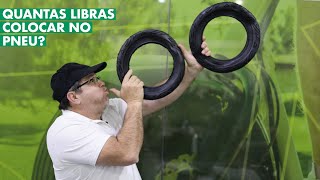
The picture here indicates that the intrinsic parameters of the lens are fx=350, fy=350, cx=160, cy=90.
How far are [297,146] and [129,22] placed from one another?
1340 mm

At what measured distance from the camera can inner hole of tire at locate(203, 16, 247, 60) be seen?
7.33ft

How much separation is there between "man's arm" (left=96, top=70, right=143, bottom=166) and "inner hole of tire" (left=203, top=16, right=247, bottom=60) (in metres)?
A: 0.77

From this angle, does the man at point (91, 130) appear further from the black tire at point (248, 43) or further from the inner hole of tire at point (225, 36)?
the inner hole of tire at point (225, 36)

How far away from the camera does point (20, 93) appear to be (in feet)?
7.45

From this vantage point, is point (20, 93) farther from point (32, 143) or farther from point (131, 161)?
point (131, 161)

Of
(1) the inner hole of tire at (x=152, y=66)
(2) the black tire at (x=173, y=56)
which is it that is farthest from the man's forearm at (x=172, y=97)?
(1) the inner hole of tire at (x=152, y=66)

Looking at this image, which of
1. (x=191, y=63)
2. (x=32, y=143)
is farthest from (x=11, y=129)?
(x=191, y=63)

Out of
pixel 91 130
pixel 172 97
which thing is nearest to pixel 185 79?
pixel 172 97

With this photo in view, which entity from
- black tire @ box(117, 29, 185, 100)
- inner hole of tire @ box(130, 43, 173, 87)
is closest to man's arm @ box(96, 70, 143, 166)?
black tire @ box(117, 29, 185, 100)

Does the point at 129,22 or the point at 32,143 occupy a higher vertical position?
the point at 129,22

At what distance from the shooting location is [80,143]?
5.29 feet

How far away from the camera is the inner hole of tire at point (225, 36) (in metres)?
2.23

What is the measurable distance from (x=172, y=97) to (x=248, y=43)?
0.52 metres

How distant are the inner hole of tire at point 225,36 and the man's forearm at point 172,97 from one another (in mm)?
390
